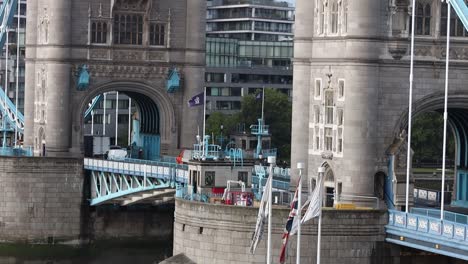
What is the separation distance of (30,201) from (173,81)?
13.8 m

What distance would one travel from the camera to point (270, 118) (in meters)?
154

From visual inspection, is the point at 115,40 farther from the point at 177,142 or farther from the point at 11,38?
the point at 11,38

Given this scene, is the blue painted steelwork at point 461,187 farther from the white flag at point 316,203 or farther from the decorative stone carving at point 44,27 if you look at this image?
the decorative stone carving at point 44,27

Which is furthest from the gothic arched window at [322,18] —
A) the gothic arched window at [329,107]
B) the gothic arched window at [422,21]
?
the gothic arched window at [422,21]

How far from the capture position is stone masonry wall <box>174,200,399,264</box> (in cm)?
7981

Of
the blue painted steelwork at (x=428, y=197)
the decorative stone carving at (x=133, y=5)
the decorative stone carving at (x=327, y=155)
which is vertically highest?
the decorative stone carving at (x=133, y=5)

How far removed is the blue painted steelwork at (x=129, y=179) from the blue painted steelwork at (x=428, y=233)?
800 inches

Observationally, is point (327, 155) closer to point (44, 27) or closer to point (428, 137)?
point (44, 27)

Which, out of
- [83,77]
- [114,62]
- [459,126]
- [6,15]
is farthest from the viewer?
[6,15]

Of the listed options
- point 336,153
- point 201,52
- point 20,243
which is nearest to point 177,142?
point 201,52

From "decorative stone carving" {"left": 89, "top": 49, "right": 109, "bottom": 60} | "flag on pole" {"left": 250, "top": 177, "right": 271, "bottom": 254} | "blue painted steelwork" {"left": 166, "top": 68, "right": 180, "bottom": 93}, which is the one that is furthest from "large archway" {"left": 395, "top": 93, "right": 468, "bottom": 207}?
"decorative stone carving" {"left": 89, "top": 49, "right": 109, "bottom": 60}

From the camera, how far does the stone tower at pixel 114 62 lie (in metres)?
112

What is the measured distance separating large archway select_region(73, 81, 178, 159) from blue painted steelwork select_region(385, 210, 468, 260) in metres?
36.3

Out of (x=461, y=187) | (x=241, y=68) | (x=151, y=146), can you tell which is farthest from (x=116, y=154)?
(x=241, y=68)
